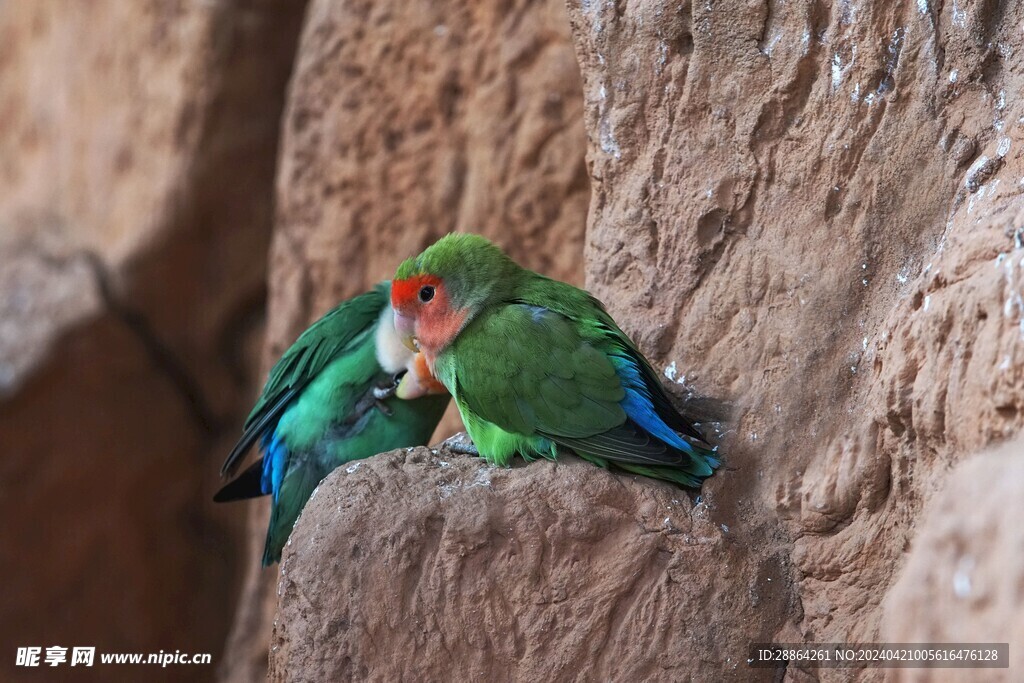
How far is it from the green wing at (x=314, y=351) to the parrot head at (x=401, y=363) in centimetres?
7

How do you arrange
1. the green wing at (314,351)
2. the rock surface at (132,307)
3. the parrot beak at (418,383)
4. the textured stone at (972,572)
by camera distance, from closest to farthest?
the textured stone at (972,572) < the parrot beak at (418,383) < the green wing at (314,351) < the rock surface at (132,307)

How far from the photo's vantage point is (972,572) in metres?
1.39

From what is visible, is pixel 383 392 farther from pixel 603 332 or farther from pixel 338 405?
pixel 603 332

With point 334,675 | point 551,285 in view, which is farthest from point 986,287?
point 334,675

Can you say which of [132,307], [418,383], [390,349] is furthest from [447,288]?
[132,307]

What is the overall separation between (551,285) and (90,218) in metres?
3.16

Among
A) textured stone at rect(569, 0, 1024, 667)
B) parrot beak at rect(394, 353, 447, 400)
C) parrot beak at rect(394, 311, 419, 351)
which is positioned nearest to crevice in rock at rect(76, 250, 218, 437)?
parrot beak at rect(394, 353, 447, 400)

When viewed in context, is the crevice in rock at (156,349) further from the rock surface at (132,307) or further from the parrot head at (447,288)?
the parrot head at (447,288)

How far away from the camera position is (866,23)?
7.83ft

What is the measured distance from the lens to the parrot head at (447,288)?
103 inches

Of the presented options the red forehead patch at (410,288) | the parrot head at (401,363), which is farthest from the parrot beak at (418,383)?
the red forehead patch at (410,288)

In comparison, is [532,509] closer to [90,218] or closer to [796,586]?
[796,586]

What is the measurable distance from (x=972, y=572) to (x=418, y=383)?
6.11 feet

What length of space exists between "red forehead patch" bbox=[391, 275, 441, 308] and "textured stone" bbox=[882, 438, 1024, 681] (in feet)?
4.75
